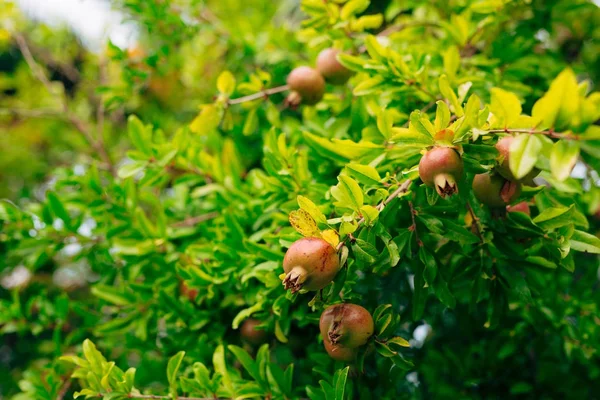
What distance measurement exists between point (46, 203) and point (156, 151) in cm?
38

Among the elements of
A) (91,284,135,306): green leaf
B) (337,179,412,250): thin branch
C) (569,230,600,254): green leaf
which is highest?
(337,179,412,250): thin branch

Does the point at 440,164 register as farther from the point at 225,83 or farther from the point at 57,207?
Result: the point at 57,207

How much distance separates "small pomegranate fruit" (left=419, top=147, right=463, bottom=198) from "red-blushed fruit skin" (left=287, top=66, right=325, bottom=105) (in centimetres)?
49

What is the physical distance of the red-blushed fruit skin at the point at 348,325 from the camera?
78 cm

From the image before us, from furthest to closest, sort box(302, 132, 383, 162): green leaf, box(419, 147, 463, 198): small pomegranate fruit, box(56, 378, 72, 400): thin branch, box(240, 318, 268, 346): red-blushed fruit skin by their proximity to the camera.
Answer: box(56, 378, 72, 400): thin branch < box(240, 318, 268, 346): red-blushed fruit skin < box(302, 132, 383, 162): green leaf < box(419, 147, 463, 198): small pomegranate fruit

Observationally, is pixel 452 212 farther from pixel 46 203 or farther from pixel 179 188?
pixel 46 203

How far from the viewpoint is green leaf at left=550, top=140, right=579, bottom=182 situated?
56cm

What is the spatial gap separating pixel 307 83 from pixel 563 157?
0.65 m

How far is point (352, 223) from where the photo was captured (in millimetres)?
748

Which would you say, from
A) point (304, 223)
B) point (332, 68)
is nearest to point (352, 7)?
point (332, 68)

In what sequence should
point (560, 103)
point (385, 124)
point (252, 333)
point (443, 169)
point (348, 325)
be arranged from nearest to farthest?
point (560, 103) < point (443, 169) < point (348, 325) < point (385, 124) < point (252, 333)

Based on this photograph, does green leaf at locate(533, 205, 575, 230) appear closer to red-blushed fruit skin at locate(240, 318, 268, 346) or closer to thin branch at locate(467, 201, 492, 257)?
thin branch at locate(467, 201, 492, 257)

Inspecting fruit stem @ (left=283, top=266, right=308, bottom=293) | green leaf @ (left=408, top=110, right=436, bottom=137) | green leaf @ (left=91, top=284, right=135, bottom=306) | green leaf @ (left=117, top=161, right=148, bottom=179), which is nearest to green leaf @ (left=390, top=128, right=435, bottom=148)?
green leaf @ (left=408, top=110, right=436, bottom=137)

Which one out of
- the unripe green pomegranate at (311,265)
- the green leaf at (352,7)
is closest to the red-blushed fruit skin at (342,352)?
the unripe green pomegranate at (311,265)
